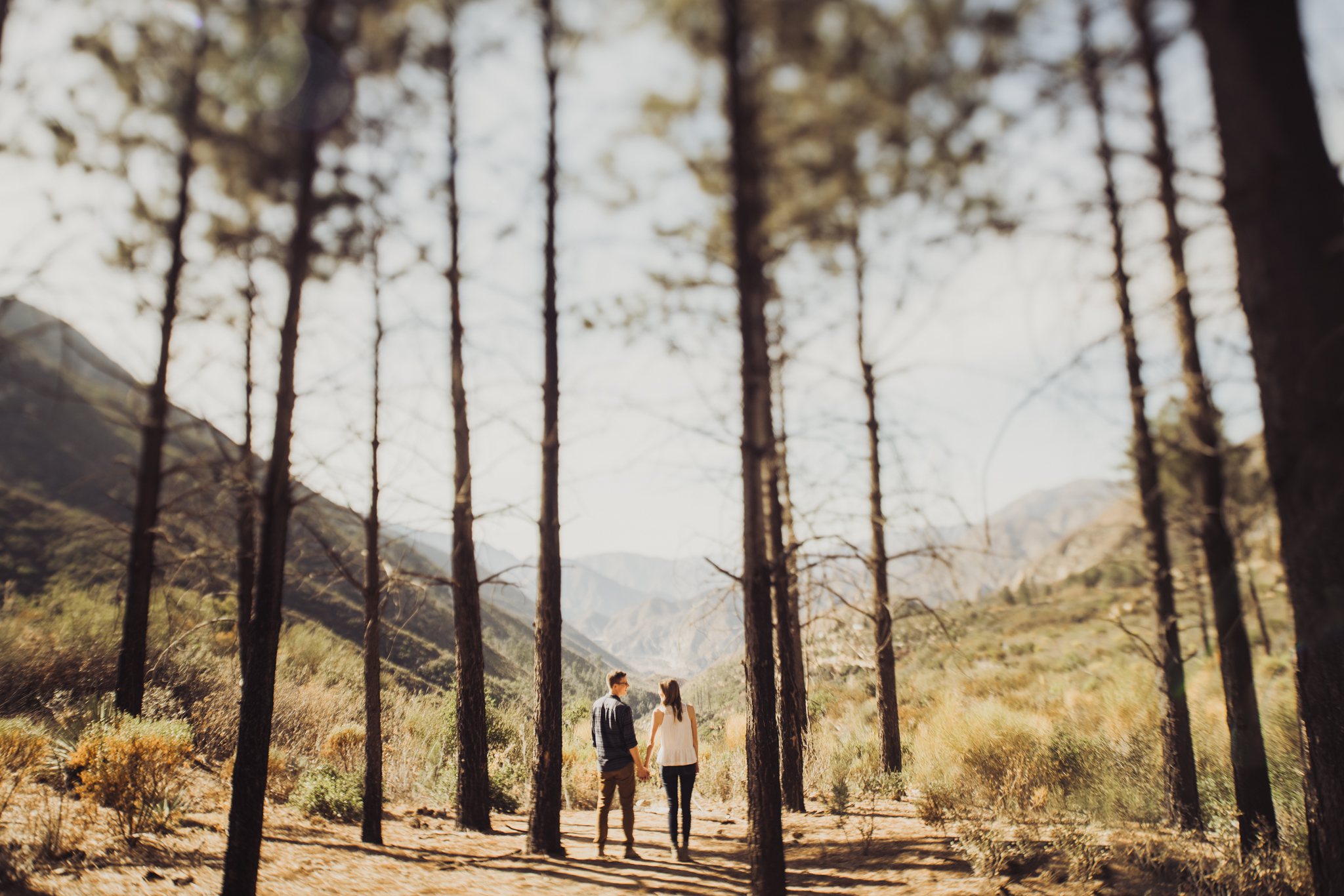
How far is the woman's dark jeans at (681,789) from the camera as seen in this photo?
636 centimetres

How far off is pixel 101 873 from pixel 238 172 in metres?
5.70

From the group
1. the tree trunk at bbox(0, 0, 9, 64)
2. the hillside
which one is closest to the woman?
the hillside

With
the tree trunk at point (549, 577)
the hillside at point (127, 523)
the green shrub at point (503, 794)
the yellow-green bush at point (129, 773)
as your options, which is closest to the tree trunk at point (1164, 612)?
the tree trunk at point (549, 577)

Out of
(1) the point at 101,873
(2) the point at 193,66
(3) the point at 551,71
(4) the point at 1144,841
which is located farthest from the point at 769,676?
(3) the point at 551,71

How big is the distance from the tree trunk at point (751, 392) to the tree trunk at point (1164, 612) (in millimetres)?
4085

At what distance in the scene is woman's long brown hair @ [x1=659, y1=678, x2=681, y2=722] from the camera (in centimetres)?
643

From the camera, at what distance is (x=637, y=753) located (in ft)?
21.4

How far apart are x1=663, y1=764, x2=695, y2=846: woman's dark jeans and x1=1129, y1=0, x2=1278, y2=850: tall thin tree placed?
5043 millimetres

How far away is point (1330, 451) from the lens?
9.98 feet

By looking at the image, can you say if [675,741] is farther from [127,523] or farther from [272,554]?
[127,523]

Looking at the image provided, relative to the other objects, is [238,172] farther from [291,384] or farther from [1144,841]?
[1144,841]

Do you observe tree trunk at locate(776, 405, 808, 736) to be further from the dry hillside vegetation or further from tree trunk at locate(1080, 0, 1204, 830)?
tree trunk at locate(1080, 0, 1204, 830)

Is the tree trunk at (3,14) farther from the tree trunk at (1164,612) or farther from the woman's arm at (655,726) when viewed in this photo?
the tree trunk at (1164,612)

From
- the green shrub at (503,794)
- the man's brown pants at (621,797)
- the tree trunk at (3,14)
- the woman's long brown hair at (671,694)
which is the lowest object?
the green shrub at (503,794)
